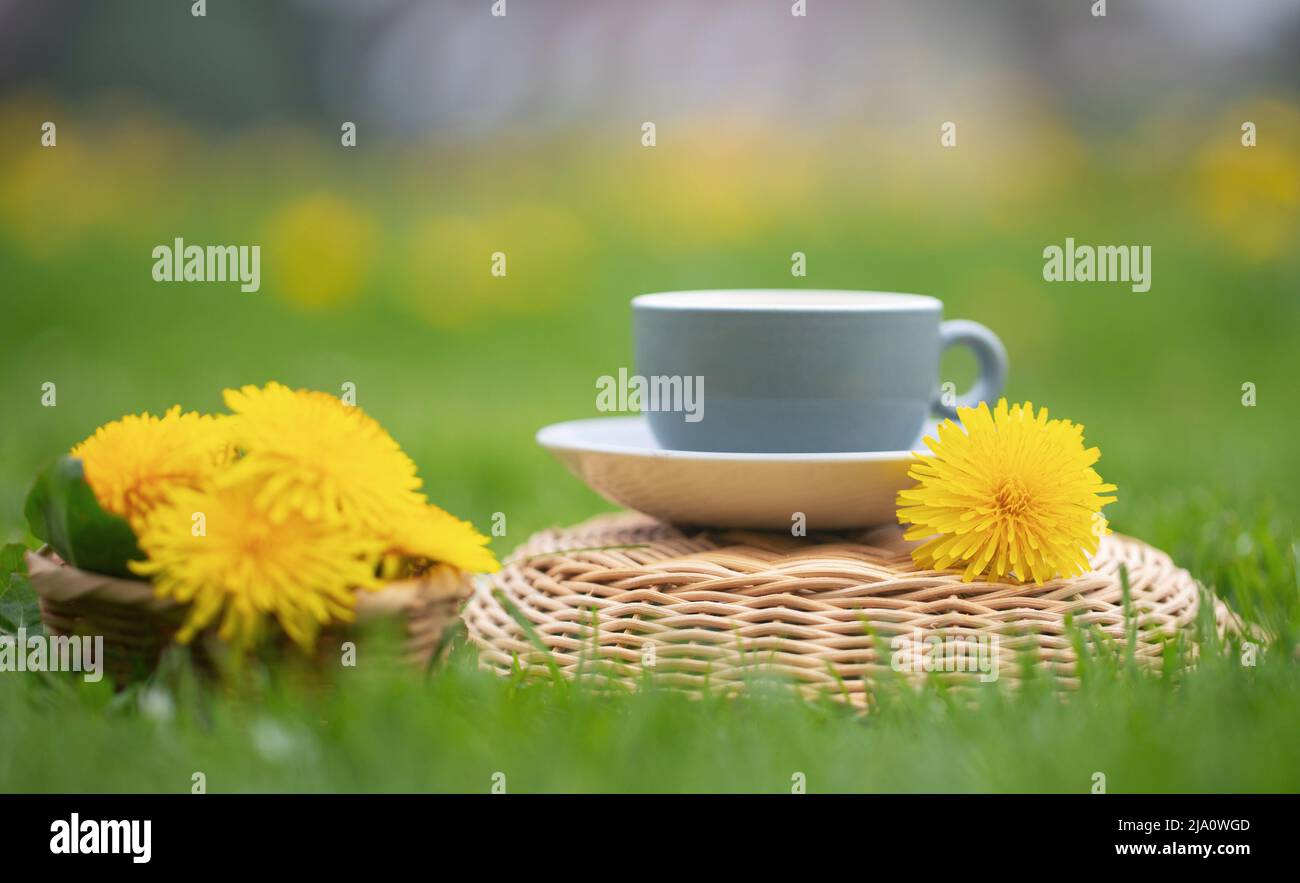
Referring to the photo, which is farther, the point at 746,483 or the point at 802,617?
the point at 746,483

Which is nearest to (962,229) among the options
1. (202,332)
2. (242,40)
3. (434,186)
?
(434,186)

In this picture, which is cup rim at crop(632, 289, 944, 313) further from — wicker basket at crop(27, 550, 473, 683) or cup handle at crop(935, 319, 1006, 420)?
wicker basket at crop(27, 550, 473, 683)

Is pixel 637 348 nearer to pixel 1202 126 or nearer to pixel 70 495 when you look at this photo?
pixel 70 495

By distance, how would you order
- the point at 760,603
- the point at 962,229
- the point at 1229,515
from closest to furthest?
the point at 760,603
the point at 1229,515
the point at 962,229

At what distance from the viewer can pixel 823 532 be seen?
1.59m

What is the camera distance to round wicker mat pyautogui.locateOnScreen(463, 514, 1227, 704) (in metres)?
1.30

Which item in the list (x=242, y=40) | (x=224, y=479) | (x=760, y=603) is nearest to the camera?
(x=224, y=479)

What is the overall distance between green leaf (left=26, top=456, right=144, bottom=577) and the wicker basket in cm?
1

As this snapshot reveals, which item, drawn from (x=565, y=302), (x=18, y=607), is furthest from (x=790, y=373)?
(x=565, y=302)

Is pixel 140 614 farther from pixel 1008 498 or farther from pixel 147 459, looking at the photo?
pixel 1008 498

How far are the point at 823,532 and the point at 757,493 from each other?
177 mm

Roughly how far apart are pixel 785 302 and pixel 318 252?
10.3 ft

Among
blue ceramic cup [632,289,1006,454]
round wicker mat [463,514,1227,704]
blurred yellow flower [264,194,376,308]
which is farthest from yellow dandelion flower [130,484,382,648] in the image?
blurred yellow flower [264,194,376,308]

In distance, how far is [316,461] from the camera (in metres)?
1.19
